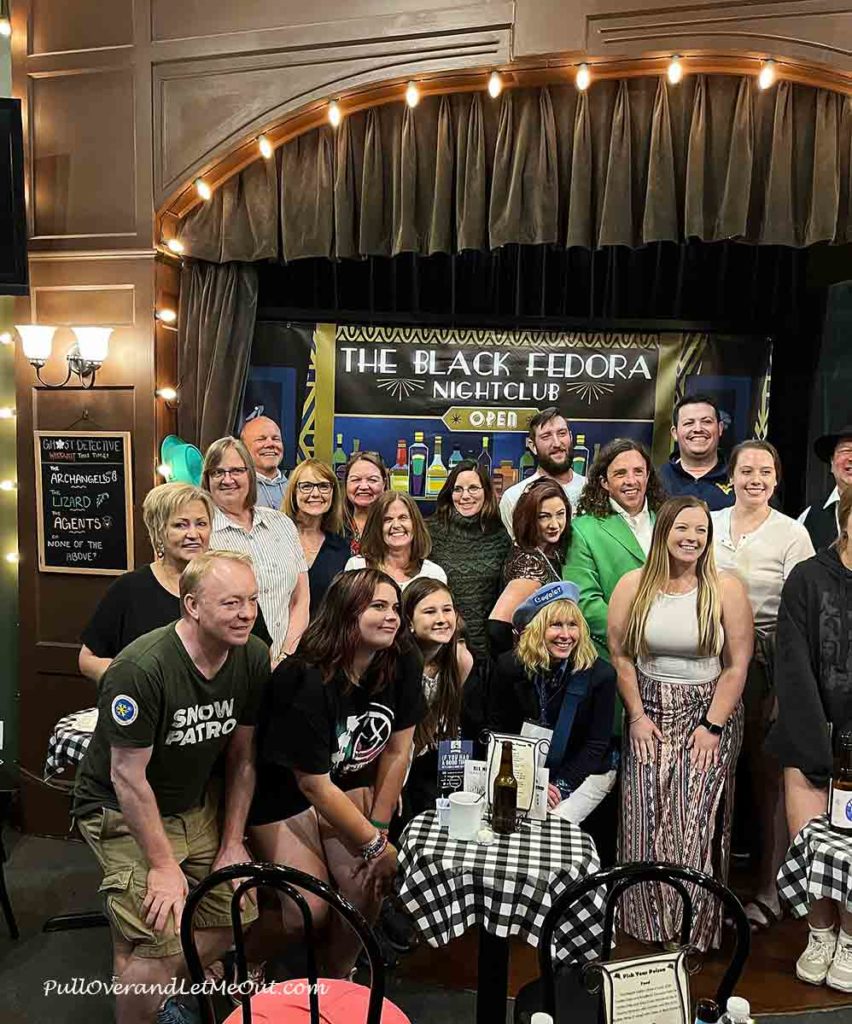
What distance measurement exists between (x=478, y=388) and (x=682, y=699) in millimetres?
1773

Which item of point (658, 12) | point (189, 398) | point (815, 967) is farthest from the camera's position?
point (189, 398)

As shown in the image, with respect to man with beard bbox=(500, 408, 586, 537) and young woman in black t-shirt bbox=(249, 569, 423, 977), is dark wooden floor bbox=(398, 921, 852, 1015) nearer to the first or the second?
young woman in black t-shirt bbox=(249, 569, 423, 977)

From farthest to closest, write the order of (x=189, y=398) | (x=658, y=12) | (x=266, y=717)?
(x=189, y=398) < (x=658, y=12) < (x=266, y=717)

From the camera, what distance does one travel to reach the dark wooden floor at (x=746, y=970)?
2645 mm

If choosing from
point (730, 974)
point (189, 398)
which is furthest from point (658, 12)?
point (730, 974)

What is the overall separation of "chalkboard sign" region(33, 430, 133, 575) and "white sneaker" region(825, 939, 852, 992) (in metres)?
3.14

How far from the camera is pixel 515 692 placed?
2.89 metres

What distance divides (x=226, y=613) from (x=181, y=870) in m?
0.73

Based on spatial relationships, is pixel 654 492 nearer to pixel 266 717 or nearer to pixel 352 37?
pixel 266 717

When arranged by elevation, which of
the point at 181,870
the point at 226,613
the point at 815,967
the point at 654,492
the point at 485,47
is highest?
the point at 485,47

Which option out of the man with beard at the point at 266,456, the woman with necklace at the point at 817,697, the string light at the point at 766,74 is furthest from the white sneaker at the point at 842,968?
the string light at the point at 766,74

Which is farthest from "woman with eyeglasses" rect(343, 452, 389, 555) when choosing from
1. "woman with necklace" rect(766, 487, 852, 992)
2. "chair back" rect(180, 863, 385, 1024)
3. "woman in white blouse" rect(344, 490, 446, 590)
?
"chair back" rect(180, 863, 385, 1024)

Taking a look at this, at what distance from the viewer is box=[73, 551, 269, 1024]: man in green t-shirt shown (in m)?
2.05

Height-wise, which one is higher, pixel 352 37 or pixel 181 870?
pixel 352 37
